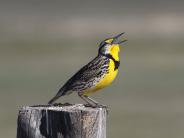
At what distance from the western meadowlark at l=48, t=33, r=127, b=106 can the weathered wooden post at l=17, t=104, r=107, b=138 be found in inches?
97.0

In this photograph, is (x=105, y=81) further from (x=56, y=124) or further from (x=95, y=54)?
(x=95, y=54)

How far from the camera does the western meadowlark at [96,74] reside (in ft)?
26.1

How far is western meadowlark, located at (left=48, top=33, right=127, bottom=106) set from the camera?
795 centimetres

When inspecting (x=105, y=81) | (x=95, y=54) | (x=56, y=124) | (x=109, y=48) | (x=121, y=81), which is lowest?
(x=56, y=124)

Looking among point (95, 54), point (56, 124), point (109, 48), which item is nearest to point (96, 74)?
point (109, 48)

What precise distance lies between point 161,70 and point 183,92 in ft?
14.3

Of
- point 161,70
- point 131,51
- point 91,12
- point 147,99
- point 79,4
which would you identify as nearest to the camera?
point 147,99

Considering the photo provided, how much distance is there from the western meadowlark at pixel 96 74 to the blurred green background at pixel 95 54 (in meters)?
2.32

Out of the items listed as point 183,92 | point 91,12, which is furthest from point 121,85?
point 91,12

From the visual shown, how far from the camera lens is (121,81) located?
1977cm

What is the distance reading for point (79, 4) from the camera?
44562 mm

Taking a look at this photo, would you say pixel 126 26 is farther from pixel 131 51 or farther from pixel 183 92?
pixel 183 92

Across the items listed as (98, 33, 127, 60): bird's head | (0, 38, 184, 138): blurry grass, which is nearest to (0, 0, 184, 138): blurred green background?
(0, 38, 184, 138): blurry grass

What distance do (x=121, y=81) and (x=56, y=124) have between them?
14525 mm
